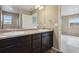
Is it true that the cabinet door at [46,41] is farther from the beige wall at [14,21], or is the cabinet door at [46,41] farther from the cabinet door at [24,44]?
the beige wall at [14,21]

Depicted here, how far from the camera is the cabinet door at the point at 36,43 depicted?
6.92ft

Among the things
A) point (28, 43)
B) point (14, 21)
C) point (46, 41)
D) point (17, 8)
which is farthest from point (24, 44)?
point (46, 41)

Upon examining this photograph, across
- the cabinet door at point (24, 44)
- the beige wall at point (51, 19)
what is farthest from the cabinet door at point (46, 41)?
the cabinet door at point (24, 44)

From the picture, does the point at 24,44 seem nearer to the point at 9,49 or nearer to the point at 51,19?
the point at 9,49

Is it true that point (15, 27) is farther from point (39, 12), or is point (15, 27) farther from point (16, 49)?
point (39, 12)

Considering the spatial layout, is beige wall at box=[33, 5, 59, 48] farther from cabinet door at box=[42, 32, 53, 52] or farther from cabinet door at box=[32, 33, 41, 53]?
cabinet door at box=[32, 33, 41, 53]

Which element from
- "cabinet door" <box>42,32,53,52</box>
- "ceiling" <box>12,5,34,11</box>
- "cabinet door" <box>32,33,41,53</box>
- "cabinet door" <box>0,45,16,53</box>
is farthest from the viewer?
"cabinet door" <box>42,32,53,52</box>

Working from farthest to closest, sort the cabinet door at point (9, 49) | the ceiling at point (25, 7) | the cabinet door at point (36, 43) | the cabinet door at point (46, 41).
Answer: the cabinet door at point (46, 41) < the cabinet door at point (36, 43) < the ceiling at point (25, 7) < the cabinet door at point (9, 49)

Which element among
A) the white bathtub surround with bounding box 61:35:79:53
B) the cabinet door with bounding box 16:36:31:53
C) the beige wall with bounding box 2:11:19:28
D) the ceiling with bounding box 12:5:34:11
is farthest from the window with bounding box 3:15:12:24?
the white bathtub surround with bounding box 61:35:79:53

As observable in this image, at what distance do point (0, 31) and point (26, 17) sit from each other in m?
0.59

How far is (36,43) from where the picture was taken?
7.26ft

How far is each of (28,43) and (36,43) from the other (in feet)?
1.03

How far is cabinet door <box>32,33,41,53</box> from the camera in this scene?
2.11 m

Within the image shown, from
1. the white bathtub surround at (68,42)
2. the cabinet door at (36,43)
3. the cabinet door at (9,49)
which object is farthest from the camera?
the white bathtub surround at (68,42)
